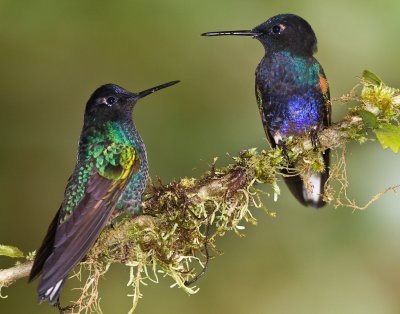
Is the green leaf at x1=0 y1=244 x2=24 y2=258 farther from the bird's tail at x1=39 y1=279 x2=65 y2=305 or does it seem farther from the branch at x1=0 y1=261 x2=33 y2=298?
the bird's tail at x1=39 y1=279 x2=65 y2=305

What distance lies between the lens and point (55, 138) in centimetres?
511

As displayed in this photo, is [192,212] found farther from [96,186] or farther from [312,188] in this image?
[312,188]

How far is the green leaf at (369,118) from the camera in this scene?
244 centimetres

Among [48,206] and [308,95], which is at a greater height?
[308,95]

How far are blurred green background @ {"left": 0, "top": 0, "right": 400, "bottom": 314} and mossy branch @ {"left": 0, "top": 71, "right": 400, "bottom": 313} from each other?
5.87 ft

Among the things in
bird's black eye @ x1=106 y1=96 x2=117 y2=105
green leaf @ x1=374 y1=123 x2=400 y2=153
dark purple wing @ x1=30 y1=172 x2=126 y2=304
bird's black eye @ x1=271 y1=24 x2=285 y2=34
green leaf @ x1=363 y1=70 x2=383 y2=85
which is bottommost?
dark purple wing @ x1=30 y1=172 x2=126 y2=304

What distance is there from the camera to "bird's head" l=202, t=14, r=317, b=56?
319 cm

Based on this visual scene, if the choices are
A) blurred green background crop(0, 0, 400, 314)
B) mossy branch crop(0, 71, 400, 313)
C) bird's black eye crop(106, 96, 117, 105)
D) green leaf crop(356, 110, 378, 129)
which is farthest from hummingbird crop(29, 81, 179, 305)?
blurred green background crop(0, 0, 400, 314)

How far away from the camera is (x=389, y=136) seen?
2.35m

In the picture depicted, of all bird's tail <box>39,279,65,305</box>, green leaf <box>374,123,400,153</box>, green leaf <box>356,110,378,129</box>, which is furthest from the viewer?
green leaf <box>356,110,378,129</box>

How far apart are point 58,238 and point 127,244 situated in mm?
442

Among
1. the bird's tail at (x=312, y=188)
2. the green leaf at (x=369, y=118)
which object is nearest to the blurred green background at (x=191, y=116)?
the bird's tail at (x=312, y=188)

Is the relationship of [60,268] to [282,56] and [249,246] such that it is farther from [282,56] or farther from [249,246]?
[249,246]

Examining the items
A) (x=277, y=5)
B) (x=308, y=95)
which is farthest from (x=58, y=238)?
(x=277, y=5)
